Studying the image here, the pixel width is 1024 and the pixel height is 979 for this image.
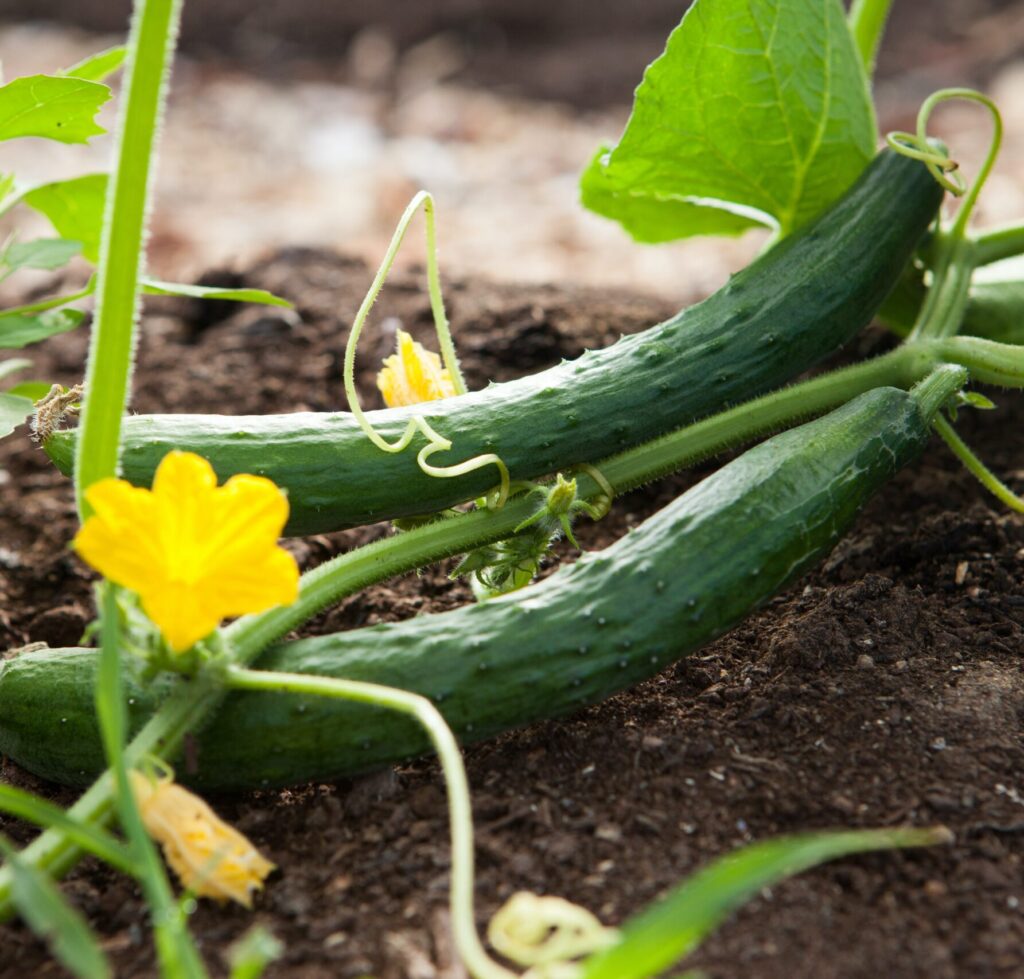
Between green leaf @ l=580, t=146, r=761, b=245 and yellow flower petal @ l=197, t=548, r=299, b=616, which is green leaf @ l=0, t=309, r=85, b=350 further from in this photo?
green leaf @ l=580, t=146, r=761, b=245

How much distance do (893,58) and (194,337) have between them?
471 centimetres

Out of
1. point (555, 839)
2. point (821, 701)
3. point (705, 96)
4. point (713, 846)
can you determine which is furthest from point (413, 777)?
point (705, 96)

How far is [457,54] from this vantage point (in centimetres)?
688

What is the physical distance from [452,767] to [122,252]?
82 cm

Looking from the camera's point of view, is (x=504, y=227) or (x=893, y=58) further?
(x=893, y=58)

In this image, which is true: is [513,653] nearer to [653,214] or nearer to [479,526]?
[479,526]

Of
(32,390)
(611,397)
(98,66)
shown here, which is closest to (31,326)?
(32,390)

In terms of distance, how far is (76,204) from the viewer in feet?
8.24

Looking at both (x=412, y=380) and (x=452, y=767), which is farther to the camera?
(x=412, y=380)

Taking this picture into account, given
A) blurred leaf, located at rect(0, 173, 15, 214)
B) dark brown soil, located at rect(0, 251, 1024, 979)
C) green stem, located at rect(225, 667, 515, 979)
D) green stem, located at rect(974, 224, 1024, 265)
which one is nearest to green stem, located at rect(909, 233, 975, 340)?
green stem, located at rect(974, 224, 1024, 265)

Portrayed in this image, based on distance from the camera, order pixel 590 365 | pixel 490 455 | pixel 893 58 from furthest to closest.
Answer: pixel 893 58 < pixel 590 365 < pixel 490 455

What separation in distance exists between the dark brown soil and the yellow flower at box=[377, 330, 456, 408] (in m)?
0.43

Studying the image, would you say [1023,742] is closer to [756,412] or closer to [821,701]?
[821,701]

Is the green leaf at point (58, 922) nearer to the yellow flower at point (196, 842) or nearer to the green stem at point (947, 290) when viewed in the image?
the yellow flower at point (196, 842)
